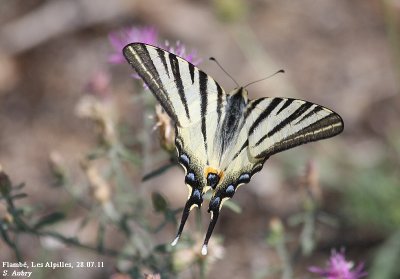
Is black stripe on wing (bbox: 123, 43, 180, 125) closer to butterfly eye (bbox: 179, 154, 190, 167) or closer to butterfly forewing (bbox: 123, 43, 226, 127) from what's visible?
butterfly forewing (bbox: 123, 43, 226, 127)

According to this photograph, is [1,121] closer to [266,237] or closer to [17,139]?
[17,139]

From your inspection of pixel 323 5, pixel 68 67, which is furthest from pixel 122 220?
pixel 323 5

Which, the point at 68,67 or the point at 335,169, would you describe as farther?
the point at 68,67

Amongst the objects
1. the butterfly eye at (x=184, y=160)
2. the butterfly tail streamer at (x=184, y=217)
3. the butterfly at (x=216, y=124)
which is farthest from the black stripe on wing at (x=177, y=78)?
the butterfly tail streamer at (x=184, y=217)

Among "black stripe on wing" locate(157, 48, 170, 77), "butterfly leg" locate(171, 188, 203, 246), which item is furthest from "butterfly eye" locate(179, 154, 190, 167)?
"black stripe on wing" locate(157, 48, 170, 77)

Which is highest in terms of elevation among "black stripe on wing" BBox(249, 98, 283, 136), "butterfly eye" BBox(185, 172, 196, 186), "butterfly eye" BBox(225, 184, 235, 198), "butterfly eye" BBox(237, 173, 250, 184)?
"black stripe on wing" BBox(249, 98, 283, 136)

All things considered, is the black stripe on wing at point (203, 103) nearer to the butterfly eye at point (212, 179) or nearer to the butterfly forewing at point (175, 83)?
the butterfly forewing at point (175, 83)
